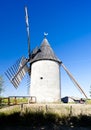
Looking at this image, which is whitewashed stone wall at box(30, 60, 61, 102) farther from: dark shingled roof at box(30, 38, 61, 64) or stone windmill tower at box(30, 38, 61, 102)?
dark shingled roof at box(30, 38, 61, 64)

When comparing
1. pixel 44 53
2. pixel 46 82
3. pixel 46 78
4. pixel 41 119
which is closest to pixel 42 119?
pixel 41 119

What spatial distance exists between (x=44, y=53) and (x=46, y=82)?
13.2ft

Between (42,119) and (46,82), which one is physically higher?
(46,82)

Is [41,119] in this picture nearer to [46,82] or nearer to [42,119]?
[42,119]

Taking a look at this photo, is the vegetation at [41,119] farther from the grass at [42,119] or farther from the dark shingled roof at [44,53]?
the dark shingled roof at [44,53]

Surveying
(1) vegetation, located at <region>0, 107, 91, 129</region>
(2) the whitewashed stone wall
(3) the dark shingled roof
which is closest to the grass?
(1) vegetation, located at <region>0, 107, 91, 129</region>

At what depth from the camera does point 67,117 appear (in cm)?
1447

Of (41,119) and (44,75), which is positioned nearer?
(41,119)

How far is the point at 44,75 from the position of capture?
1011 inches

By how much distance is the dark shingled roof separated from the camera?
Answer: 26.9 meters

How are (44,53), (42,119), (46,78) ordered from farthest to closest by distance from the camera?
1. (44,53)
2. (46,78)
3. (42,119)

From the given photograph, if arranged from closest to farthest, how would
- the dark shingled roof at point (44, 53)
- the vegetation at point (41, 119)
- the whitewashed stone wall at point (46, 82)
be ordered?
1. the vegetation at point (41, 119)
2. the whitewashed stone wall at point (46, 82)
3. the dark shingled roof at point (44, 53)

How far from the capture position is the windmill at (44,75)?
25.4m

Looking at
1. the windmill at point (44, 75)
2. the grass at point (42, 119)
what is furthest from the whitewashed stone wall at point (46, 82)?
the grass at point (42, 119)
